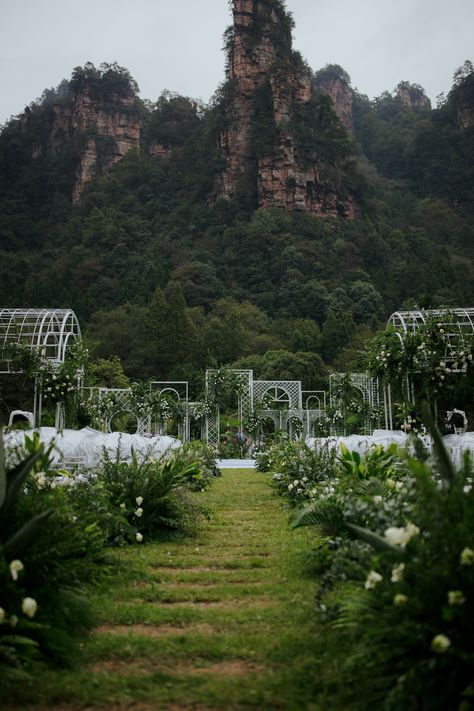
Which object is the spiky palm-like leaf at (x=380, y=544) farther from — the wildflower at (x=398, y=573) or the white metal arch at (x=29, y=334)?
the white metal arch at (x=29, y=334)

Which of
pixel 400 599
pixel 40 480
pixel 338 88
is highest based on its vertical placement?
pixel 338 88

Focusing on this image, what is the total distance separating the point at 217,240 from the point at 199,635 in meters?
53.6

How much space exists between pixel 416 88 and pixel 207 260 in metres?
66.6

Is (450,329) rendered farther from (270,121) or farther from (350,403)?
(270,121)

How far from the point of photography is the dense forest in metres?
39.9

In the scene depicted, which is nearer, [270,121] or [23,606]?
[23,606]

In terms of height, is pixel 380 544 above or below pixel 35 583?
above

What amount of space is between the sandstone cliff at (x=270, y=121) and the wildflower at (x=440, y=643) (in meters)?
61.0

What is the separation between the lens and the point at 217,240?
182 feet

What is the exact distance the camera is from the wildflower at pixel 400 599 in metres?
2.36

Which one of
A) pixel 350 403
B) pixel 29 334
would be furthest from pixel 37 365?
pixel 350 403

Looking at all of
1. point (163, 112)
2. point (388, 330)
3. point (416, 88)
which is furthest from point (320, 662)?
point (416, 88)

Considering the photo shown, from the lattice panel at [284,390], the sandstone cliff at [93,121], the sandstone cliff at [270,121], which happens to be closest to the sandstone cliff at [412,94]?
the sandstone cliff at [270,121]

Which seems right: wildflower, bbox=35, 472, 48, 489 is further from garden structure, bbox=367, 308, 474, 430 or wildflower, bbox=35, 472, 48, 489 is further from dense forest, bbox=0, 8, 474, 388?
dense forest, bbox=0, 8, 474, 388
